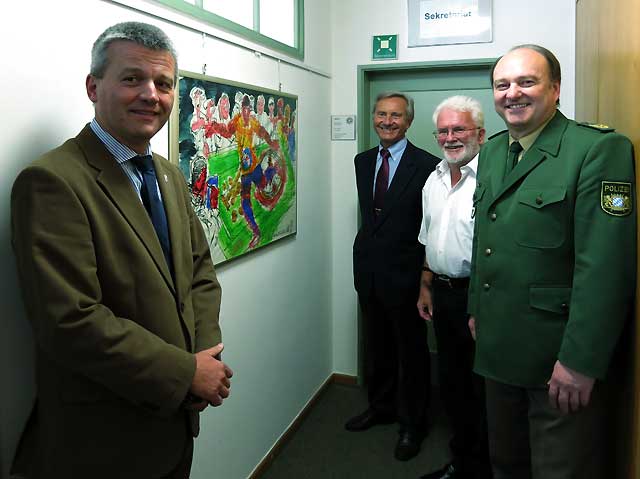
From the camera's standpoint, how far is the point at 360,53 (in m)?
3.28

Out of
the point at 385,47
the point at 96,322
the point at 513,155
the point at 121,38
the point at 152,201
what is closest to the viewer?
the point at 96,322

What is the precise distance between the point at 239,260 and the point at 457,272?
89cm

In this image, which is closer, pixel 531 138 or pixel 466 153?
pixel 531 138

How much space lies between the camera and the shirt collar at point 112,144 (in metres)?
1.27

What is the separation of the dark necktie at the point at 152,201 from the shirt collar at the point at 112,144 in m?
0.04

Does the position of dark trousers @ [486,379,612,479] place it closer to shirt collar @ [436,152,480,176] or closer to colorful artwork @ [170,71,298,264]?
shirt collar @ [436,152,480,176]

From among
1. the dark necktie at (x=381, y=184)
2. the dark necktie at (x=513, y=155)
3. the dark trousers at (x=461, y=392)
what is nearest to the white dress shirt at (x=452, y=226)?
the dark trousers at (x=461, y=392)

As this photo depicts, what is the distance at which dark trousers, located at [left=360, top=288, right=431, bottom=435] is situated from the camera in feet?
8.91

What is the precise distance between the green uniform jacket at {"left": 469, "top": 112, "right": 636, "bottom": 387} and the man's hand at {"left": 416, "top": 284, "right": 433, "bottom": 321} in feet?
2.52

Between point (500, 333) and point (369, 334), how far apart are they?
1382 mm

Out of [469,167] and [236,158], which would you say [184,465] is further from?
Result: [469,167]

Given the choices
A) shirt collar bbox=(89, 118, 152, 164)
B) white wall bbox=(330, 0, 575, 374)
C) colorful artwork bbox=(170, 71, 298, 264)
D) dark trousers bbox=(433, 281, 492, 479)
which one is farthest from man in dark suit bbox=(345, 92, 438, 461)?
shirt collar bbox=(89, 118, 152, 164)

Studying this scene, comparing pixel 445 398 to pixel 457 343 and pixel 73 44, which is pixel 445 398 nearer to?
pixel 457 343

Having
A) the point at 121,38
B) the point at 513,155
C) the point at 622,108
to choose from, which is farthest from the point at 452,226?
the point at 121,38
